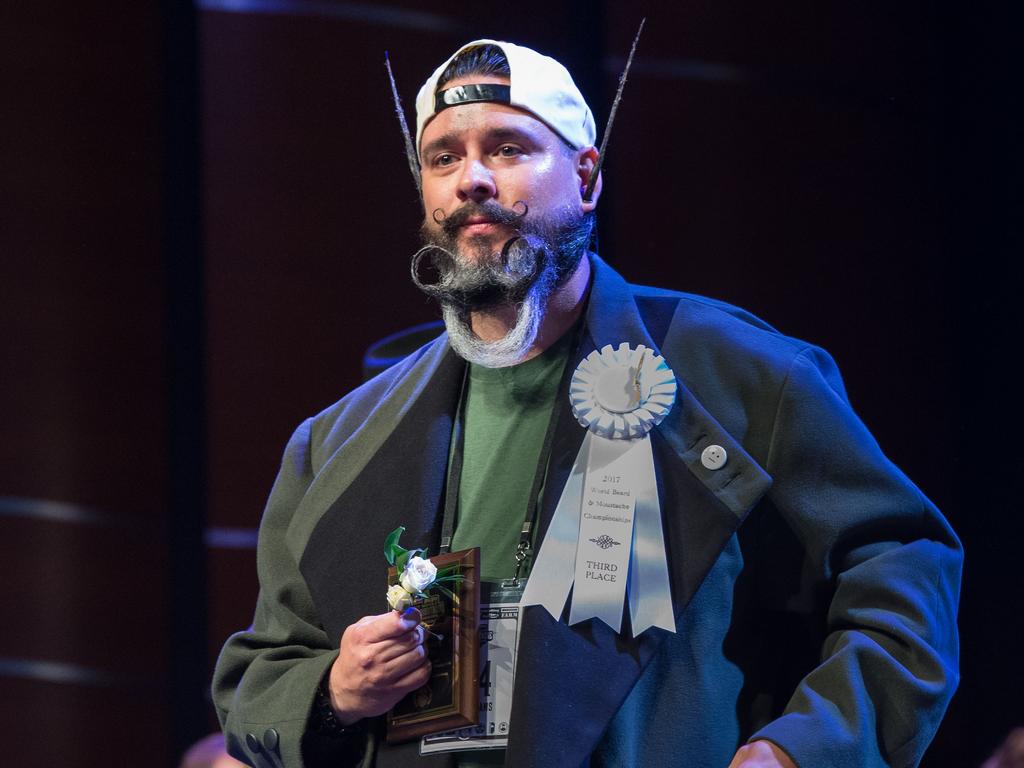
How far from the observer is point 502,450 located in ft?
6.14

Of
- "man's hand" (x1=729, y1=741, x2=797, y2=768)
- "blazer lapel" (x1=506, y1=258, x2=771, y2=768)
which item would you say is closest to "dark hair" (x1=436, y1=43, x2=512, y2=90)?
"blazer lapel" (x1=506, y1=258, x2=771, y2=768)

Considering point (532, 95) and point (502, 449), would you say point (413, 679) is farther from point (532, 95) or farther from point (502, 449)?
point (532, 95)

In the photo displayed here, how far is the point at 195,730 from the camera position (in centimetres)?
337

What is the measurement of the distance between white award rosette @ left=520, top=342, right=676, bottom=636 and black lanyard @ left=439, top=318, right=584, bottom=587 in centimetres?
6

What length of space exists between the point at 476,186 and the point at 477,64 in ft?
0.81

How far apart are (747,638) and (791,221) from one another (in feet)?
3.64

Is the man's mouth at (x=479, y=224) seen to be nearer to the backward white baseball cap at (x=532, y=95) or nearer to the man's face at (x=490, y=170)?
the man's face at (x=490, y=170)

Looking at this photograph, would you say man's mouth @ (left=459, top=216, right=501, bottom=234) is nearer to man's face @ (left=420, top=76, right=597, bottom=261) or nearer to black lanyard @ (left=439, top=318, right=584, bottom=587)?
man's face @ (left=420, top=76, right=597, bottom=261)

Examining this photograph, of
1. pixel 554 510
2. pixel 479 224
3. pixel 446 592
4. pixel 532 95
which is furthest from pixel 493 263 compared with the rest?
pixel 446 592

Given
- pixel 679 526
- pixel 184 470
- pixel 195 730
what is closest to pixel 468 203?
pixel 679 526

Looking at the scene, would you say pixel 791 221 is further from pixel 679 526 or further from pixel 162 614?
pixel 162 614

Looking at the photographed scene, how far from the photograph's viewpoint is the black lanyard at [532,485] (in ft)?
5.73

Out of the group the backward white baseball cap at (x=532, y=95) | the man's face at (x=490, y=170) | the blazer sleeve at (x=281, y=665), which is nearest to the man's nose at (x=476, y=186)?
the man's face at (x=490, y=170)

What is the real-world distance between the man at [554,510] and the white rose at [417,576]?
0.17 feet
